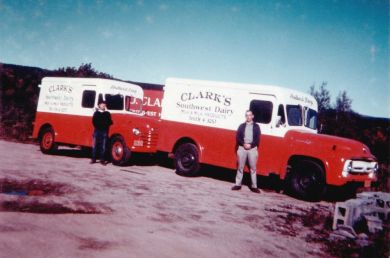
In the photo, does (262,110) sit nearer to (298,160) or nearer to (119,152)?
(298,160)

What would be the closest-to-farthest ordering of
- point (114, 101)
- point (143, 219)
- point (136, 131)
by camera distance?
point (143, 219), point (136, 131), point (114, 101)

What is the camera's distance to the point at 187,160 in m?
11.1

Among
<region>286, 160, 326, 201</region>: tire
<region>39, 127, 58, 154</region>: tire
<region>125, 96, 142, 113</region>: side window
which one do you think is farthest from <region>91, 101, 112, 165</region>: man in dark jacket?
<region>286, 160, 326, 201</region>: tire

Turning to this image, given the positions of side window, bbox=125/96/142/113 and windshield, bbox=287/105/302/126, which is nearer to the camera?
windshield, bbox=287/105/302/126

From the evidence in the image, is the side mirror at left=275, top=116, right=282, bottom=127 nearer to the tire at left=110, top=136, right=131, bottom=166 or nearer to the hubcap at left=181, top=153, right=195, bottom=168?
the hubcap at left=181, top=153, right=195, bottom=168

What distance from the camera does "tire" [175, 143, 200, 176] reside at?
1094 centimetres

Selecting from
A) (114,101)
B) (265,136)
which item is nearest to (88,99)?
(114,101)

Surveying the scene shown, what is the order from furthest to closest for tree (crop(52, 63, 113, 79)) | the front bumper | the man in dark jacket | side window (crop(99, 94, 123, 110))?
tree (crop(52, 63, 113, 79)) → side window (crop(99, 94, 123, 110)) → the man in dark jacket → the front bumper

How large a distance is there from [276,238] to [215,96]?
19.1 feet

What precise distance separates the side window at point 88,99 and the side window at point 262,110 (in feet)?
18.6

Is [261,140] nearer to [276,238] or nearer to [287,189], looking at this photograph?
[287,189]

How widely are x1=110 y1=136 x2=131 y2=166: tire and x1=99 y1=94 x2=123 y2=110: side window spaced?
1.20 metres

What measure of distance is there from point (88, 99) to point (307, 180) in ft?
25.8

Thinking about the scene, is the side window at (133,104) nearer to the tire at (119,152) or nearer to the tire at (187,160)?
the tire at (119,152)
